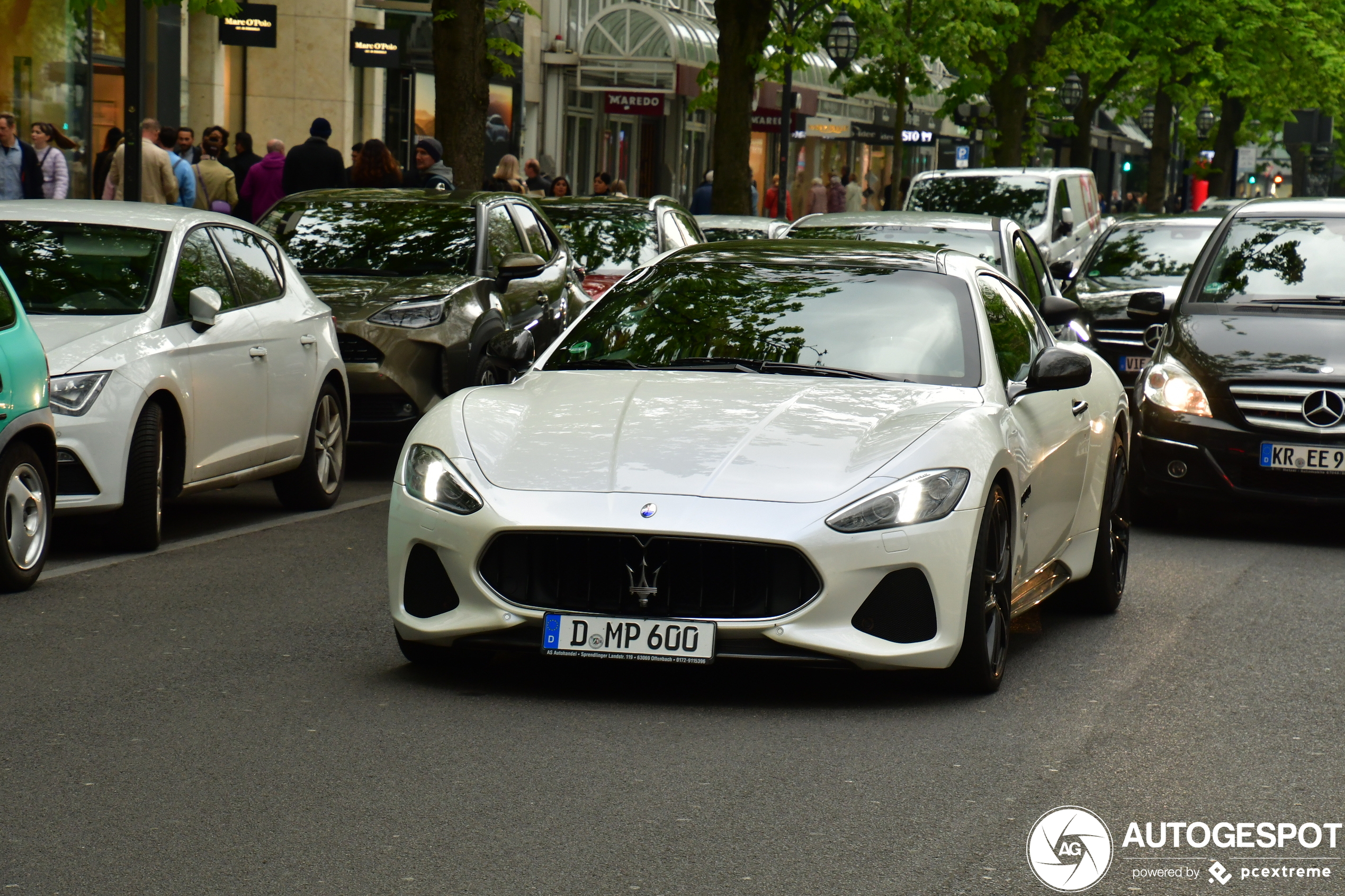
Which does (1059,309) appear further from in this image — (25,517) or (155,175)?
(155,175)

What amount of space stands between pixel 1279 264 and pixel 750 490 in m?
6.71

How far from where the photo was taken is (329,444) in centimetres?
1151

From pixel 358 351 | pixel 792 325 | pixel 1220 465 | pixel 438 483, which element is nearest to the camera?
pixel 438 483

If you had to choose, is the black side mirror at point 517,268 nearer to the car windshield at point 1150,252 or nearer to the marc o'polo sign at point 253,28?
the car windshield at point 1150,252

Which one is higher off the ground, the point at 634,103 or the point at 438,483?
the point at 634,103

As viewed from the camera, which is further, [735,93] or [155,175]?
[735,93]

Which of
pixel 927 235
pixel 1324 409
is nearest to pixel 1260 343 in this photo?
pixel 1324 409

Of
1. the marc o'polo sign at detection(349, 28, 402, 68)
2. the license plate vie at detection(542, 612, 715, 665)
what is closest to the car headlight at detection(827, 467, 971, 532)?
the license plate vie at detection(542, 612, 715, 665)

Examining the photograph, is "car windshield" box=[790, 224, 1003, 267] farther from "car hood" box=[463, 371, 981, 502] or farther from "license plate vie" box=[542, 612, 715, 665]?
"license plate vie" box=[542, 612, 715, 665]

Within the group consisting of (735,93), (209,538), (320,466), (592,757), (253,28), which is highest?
(253,28)

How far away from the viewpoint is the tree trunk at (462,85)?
64.1 ft

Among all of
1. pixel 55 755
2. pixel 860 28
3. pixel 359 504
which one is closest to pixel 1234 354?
pixel 359 504

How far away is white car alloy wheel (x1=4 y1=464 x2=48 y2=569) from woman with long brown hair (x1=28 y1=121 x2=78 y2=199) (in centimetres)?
1273

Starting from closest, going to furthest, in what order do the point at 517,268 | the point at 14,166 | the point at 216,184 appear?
the point at 517,268 → the point at 14,166 → the point at 216,184
